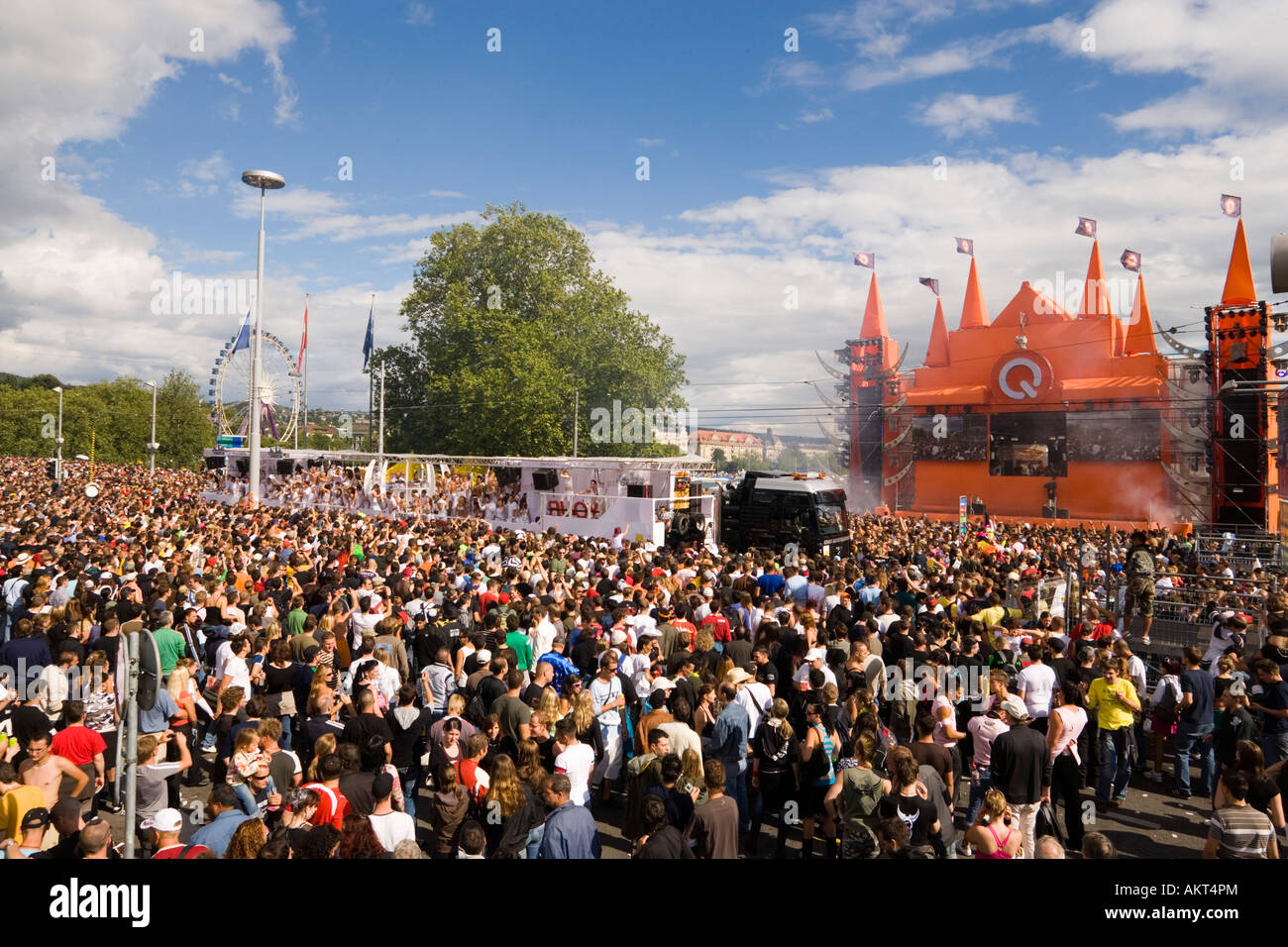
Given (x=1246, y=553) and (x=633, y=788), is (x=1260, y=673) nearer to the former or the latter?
A: (x=633, y=788)

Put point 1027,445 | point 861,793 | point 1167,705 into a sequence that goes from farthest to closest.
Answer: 1. point 1027,445
2. point 1167,705
3. point 861,793

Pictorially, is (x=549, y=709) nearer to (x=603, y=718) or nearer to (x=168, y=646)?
(x=603, y=718)

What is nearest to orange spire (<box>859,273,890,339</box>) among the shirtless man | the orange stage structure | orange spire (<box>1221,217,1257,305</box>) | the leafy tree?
the orange stage structure

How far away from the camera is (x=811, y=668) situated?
743cm

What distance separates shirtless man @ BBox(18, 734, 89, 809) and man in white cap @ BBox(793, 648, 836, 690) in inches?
242

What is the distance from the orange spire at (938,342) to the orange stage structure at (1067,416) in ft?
0.33

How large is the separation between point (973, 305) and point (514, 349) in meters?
26.3

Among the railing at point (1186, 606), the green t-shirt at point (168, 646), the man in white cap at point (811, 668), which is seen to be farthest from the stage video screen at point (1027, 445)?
the green t-shirt at point (168, 646)

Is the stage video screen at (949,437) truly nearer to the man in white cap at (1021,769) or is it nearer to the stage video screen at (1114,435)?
the stage video screen at (1114,435)

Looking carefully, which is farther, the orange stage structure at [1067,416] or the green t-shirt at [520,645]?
the orange stage structure at [1067,416]

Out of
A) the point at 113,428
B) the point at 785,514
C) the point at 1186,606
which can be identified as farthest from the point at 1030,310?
the point at 113,428

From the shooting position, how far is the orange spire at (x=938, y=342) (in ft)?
147
